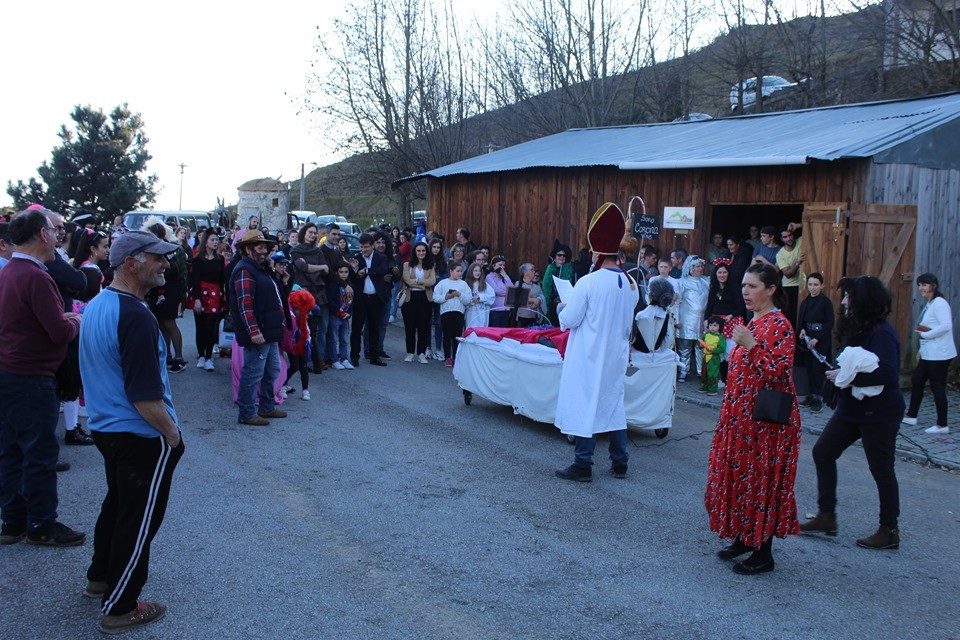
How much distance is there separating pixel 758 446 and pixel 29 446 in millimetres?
4296

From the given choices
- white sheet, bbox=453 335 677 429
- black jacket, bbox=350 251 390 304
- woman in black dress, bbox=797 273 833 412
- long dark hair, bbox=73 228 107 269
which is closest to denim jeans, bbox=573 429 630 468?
white sheet, bbox=453 335 677 429

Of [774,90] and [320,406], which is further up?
[774,90]

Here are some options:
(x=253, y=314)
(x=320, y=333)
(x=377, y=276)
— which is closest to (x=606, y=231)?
(x=253, y=314)

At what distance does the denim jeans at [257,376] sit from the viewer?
818 centimetres

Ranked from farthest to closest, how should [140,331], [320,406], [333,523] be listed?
[320,406] → [333,523] → [140,331]

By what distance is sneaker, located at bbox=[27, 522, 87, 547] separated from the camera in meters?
5.00

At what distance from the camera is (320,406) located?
9.25 m

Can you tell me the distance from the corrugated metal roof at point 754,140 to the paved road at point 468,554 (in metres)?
5.15

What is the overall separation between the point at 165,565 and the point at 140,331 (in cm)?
171

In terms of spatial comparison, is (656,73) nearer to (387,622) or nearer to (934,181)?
(934,181)

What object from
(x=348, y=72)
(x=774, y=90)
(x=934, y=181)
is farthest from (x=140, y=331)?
(x=348, y=72)

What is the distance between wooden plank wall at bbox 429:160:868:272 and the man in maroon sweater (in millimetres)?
9723

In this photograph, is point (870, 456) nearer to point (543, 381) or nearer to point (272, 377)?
point (543, 381)

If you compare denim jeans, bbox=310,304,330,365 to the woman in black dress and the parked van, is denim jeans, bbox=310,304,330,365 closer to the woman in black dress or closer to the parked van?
the woman in black dress
